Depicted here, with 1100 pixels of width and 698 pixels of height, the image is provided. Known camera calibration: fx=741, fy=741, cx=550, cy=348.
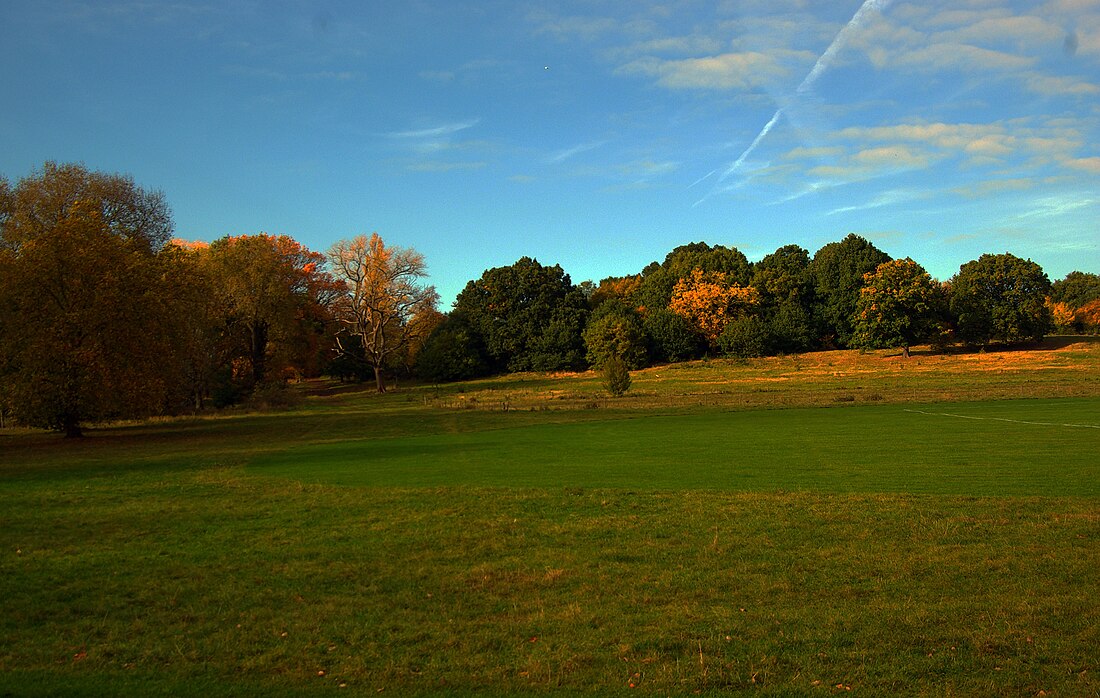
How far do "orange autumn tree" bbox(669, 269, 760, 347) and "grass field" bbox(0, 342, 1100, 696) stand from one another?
6490 cm

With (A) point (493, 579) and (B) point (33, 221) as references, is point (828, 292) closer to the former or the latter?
(B) point (33, 221)

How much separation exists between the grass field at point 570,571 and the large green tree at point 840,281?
68.5 m

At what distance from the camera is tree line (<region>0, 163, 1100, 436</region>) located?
107 feet

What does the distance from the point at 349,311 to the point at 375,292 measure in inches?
171

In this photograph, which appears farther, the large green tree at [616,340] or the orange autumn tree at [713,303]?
the orange autumn tree at [713,303]

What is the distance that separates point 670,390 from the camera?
198ft

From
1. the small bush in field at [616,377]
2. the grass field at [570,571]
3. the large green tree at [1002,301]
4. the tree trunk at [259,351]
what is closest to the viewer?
the grass field at [570,571]

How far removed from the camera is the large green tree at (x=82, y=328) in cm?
3167

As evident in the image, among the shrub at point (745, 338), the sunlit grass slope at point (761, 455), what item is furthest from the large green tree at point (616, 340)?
the sunlit grass slope at point (761, 455)

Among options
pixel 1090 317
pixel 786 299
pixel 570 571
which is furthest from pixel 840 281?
pixel 570 571

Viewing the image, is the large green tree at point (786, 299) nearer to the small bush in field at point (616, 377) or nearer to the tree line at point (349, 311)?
the tree line at point (349, 311)

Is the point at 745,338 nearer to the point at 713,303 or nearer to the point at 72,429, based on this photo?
the point at 713,303

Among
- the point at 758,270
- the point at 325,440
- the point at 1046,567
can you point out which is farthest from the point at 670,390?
the point at 1046,567

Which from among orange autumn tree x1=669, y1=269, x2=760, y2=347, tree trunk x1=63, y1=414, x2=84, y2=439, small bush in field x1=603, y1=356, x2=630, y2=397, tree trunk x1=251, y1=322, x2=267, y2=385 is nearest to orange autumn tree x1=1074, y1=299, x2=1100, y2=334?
orange autumn tree x1=669, y1=269, x2=760, y2=347
